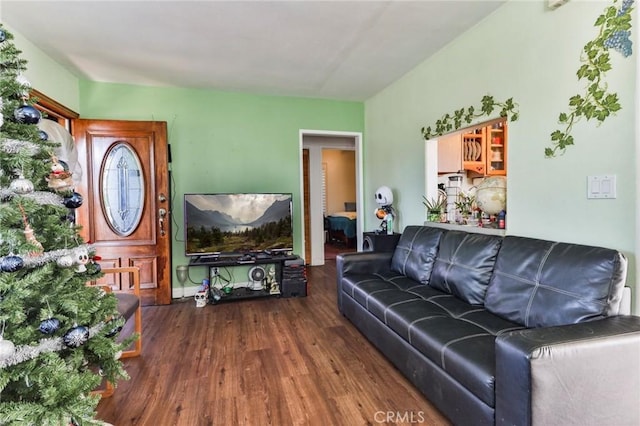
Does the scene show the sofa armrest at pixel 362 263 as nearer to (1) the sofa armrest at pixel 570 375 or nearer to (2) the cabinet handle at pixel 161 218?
(1) the sofa armrest at pixel 570 375

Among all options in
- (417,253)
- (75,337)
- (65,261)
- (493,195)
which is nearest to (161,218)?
(65,261)

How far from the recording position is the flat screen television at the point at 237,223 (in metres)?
3.79

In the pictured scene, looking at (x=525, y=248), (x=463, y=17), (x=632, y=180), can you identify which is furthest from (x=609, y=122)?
(x=463, y=17)

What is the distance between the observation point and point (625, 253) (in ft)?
5.75

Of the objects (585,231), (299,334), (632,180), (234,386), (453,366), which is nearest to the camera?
(453,366)

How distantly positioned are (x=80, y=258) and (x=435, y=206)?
303cm

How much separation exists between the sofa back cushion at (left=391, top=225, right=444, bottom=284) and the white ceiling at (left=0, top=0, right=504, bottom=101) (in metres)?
1.76

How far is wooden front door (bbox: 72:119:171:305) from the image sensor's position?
3652mm

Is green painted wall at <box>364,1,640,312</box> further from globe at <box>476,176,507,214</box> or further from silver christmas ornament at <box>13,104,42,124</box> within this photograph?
silver christmas ornament at <box>13,104,42,124</box>

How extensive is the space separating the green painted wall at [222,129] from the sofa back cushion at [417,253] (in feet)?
5.96

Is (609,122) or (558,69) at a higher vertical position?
(558,69)

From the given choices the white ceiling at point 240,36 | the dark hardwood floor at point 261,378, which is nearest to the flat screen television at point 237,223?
the dark hardwood floor at point 261,378

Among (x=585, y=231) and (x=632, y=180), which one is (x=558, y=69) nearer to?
(x=632, y=180)

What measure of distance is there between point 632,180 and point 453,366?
1371 mm
